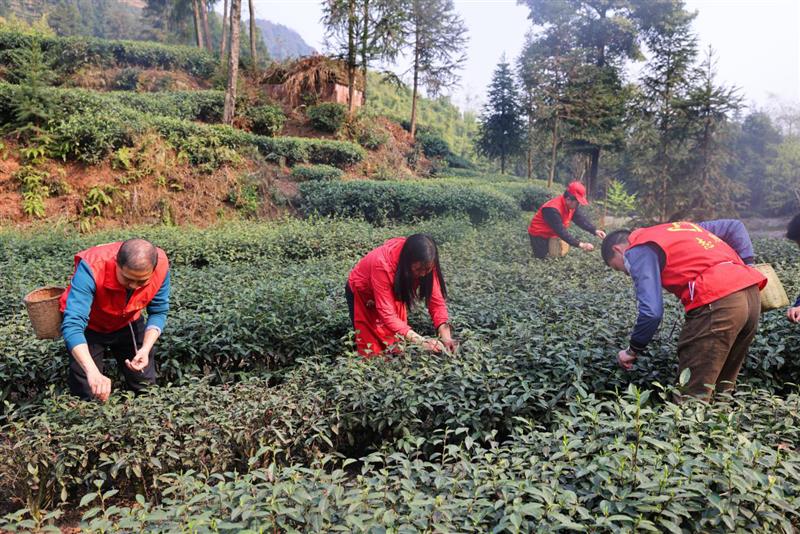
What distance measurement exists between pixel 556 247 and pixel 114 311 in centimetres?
612

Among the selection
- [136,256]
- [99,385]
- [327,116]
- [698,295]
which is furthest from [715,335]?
[327,116]

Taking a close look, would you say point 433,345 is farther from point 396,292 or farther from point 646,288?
point 646,288

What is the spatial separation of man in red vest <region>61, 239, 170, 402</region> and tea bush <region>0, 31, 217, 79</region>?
1874 cm

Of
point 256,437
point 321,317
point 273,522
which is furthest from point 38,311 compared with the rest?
point 273,522

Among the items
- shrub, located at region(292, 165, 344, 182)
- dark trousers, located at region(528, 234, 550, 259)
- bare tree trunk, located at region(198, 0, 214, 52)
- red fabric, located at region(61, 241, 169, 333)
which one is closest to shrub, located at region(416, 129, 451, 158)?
shrub, located at region(292, 165, 344, 182)

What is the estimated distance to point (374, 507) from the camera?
1.98 metres

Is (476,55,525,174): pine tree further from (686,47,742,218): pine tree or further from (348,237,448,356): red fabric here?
(348,237,448,356): red fabric

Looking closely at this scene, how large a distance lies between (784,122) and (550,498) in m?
34.2

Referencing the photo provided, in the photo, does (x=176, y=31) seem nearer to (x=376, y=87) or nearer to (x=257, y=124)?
(x=376, y=87)

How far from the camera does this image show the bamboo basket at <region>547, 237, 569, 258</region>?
7906mm

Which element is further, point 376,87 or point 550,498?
point 376,87

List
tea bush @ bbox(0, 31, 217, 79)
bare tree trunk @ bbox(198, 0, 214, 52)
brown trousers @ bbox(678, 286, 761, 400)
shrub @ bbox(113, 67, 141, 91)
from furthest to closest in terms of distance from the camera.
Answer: bare tree trunk @ bbox(198, 0, 214, 52) → shrub @ bbox(113, 67, 141, 91) → tea bush @ bbox(0, 31, 217, 79) → brown trousers @ bbox(678, 286, 761, 400)

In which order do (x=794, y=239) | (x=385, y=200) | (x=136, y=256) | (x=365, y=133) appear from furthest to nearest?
(x=365, y=133)
(x=385, y=200)
(x=794, y=239)
(x=136, y=256)

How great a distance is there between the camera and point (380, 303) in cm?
381
